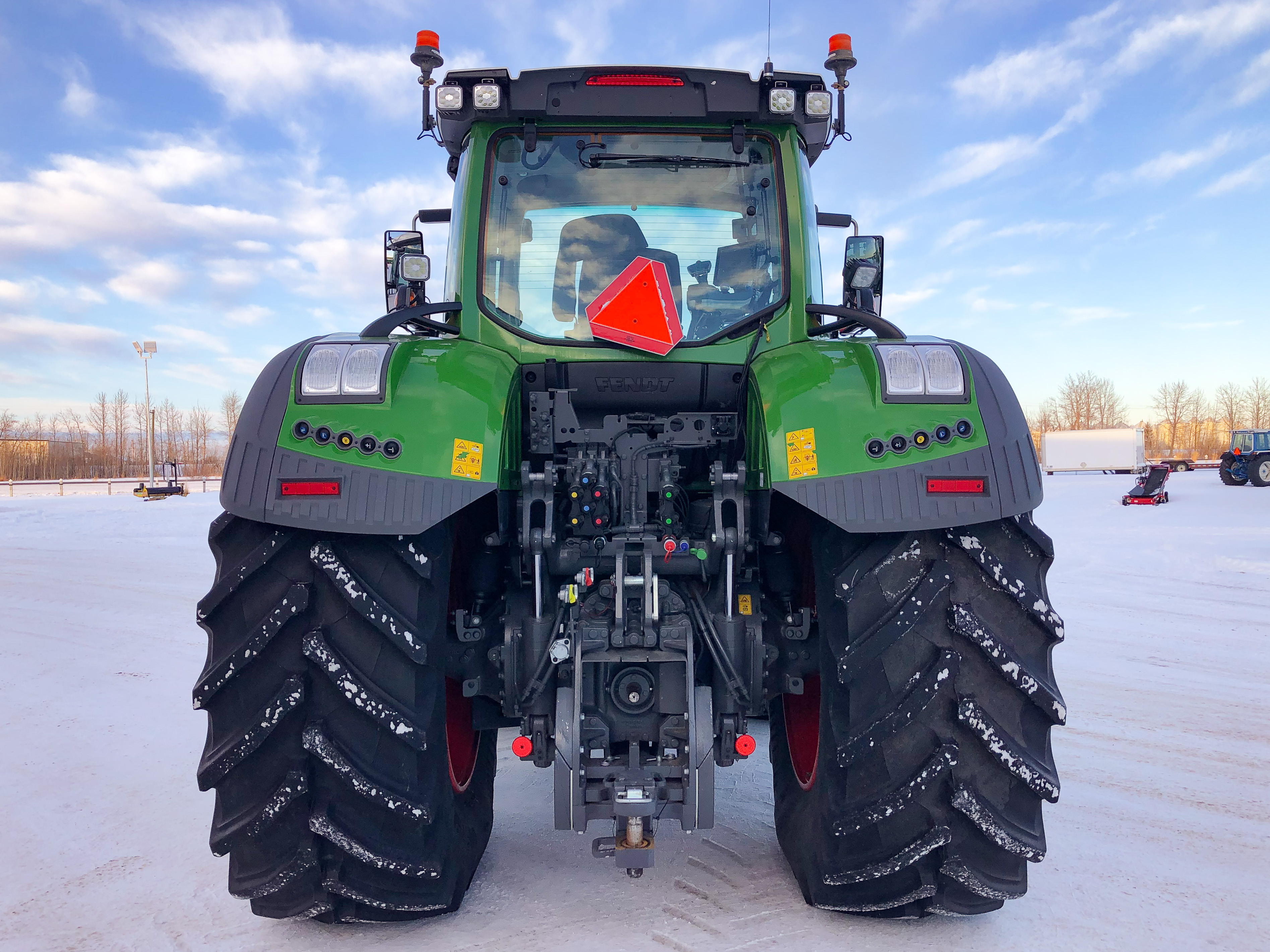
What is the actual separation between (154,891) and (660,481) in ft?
6.85

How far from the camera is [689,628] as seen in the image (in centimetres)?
Answer: 238

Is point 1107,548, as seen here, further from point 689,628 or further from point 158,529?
point 158,529

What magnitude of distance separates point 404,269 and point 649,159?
0.99 metres

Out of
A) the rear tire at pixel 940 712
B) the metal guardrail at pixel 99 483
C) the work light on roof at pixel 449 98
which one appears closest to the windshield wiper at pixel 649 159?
the work light on roof at pixel 449 98

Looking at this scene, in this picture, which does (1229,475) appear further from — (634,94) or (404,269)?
(404,269)

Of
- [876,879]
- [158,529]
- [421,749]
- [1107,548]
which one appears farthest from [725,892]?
[158,529]

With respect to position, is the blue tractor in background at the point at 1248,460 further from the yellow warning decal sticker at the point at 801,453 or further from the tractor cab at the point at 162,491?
→ the tractor cab at the point at 162,491

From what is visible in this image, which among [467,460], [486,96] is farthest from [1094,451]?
[467,460]

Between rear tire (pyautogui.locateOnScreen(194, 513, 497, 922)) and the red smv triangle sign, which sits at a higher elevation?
the red smv triangle sign

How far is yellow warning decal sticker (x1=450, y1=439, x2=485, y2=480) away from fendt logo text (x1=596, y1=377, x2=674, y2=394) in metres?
0.73

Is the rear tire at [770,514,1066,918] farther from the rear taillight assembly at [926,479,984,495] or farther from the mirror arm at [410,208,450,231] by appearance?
the mirror arm at [410,208,450,231]

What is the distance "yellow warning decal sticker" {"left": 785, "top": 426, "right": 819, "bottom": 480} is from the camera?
2.14 metres

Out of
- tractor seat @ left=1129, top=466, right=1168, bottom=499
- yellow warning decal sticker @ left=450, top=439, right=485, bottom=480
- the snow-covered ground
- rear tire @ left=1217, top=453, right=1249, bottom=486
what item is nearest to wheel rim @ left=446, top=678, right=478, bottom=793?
the snow-covered ground

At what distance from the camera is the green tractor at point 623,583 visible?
210 centimetres
